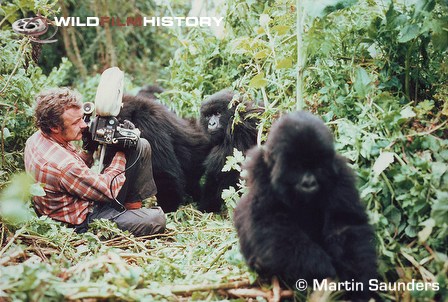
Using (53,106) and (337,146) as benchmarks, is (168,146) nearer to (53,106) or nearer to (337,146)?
(53,106)

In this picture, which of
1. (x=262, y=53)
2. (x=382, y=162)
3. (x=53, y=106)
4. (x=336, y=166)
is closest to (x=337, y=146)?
(x=382, y=162)

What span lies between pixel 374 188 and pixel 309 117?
796 mm

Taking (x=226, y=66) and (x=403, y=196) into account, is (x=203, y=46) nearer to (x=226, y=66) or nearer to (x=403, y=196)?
(x=226, y=66)

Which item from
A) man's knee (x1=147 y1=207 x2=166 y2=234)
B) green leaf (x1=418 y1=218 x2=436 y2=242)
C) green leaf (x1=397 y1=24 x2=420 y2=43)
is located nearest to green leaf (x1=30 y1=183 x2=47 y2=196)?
man's knee (x1=147 y1=207 x2=166 y2=234)

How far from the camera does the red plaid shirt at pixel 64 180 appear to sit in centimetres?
449

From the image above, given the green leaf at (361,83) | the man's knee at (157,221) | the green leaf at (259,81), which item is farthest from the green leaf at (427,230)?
the man's knee at (157,221)

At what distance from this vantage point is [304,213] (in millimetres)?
3260

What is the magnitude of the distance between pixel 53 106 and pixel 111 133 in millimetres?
520

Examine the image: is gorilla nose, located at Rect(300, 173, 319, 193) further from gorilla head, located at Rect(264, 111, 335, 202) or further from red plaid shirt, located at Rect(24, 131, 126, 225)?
red plaid shirt, located at Rect(24, 131, 126, 225)

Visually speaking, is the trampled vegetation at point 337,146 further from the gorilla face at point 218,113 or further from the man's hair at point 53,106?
the man's hair at point 53,106

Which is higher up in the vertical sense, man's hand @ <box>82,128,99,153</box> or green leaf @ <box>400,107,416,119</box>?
green leaf @ <box>400,107,416,119</box>

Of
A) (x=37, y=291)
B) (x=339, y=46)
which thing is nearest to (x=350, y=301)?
(x=37, y=291)

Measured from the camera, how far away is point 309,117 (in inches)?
123

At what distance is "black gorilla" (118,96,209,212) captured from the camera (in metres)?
5.71
